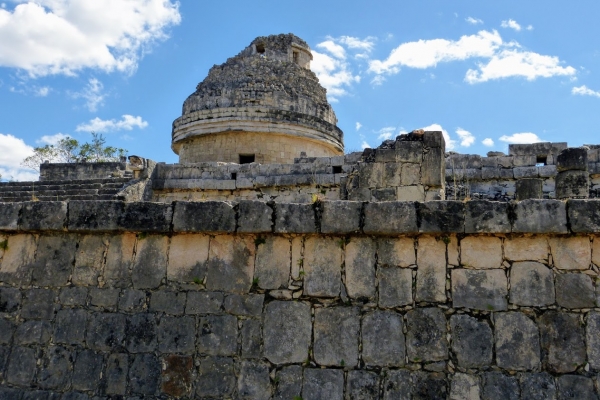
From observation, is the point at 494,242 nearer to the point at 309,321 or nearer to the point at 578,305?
the point at 578,305

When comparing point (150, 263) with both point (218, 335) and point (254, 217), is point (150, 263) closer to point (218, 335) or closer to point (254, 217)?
point (218, 335)

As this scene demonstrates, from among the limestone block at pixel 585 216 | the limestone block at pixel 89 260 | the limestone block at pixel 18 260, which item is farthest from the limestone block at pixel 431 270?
the limestone block at pixel 18 260

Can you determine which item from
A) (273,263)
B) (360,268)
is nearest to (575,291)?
(360,268)

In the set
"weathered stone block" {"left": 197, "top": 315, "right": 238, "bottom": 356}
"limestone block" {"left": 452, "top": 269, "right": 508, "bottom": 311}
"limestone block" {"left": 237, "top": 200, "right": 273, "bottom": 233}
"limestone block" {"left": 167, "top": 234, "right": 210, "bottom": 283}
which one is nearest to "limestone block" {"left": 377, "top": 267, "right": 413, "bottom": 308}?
"limestone block" {"left": 452, "top": 269, "right": 508, "bottom": 311}

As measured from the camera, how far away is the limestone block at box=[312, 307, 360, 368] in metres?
4.57

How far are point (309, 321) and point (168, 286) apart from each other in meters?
1.38

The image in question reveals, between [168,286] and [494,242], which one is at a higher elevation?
[494,242]

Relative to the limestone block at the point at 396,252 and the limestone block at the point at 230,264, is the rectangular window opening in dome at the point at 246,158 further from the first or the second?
Result: the limestone block at the point at 396,252

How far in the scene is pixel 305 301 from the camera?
15.6 feet

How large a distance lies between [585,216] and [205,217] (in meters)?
3.24

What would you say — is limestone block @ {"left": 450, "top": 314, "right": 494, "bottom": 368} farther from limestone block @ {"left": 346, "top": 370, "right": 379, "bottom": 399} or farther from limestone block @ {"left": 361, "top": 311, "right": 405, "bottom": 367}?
limestone block @ {"left": 346, "top": 370, "right": 379, "bottom": 399}

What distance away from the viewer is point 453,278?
4574 millimetres

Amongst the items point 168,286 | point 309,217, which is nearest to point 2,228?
point 168,286

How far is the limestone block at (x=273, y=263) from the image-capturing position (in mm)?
4844
